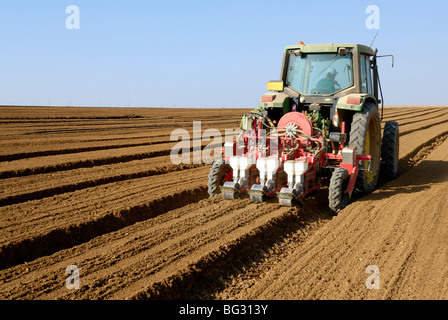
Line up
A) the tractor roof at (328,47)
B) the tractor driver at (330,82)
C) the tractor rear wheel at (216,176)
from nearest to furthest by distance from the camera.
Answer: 1. the tractor rear wheel at (216,176)
2. the tractor roof at (328,47)
3. the tractor driver at (330,82)

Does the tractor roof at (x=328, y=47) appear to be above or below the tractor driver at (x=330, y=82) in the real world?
above

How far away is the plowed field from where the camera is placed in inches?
158

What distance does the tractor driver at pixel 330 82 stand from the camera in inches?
290

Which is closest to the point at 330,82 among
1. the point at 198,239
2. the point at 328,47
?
the point at 328,47

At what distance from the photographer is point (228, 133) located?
638 inches

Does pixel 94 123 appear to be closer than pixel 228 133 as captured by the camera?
No

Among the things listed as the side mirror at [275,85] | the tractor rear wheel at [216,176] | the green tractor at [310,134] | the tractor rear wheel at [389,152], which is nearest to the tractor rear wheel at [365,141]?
the green tractor at [310,134]

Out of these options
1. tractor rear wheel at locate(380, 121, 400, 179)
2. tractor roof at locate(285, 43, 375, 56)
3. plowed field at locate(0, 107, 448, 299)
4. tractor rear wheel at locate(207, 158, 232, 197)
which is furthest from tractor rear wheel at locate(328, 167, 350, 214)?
tractor rear wheel at locate(380, 121, 400, 179)

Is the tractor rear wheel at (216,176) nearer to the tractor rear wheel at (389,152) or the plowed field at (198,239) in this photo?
the plowed field at (198,239)
